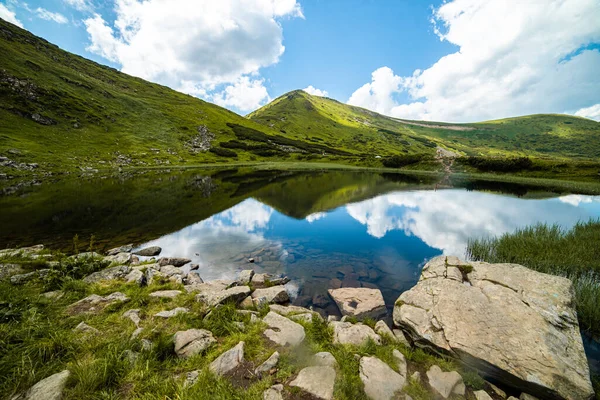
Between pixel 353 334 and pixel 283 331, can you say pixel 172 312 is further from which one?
pixel 353 334

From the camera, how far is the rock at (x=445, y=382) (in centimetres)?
670

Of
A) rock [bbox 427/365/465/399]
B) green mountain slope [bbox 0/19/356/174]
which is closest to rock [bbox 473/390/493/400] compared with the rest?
rock [bbox 427/365/465/399]

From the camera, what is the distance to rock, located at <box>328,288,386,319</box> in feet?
39.2

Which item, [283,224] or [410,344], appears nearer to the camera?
[410,344]

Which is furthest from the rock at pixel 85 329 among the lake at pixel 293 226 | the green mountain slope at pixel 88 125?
the green mountain slope at pixel 88 125

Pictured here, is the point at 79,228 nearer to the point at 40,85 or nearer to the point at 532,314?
the point at 532,314

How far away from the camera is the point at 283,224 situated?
29.3 m

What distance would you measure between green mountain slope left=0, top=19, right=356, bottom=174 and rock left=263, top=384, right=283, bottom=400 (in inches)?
3678

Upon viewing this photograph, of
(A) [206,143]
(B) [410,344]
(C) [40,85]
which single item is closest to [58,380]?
(B) [410,344]

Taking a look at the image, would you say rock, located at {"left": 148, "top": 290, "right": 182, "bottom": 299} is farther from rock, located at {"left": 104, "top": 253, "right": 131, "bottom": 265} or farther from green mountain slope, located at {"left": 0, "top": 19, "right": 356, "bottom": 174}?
green mountain slope, located at {"left": 0, "top": 19, "right": 356, "bottom": 174}

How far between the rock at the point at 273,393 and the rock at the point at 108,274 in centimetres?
1111

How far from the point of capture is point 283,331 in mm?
8344

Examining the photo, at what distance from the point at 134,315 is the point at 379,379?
8.92 m

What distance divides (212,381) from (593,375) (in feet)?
40.5
